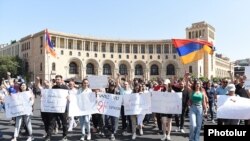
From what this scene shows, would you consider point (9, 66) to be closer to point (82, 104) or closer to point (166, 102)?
point (82, 104)

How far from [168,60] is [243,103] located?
99.3 metres

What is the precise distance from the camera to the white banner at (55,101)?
39.4 ft

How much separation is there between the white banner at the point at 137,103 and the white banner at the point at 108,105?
0.34 m

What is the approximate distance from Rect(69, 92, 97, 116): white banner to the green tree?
8501cm

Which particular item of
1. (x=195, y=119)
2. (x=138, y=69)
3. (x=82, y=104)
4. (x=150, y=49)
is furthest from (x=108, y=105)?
(x=150, y=49)

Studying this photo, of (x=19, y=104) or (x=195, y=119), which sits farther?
(x=19, y=104)

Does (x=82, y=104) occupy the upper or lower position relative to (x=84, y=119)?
upper

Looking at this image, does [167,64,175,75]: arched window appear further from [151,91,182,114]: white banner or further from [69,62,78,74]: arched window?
[151,91,182,114]: white banner

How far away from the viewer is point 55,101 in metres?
12.1

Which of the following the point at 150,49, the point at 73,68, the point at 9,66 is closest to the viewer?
the point at 9,66

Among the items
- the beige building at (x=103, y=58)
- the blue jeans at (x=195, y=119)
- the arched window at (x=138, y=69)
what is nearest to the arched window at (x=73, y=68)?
the beige building at (x=103, y=58)

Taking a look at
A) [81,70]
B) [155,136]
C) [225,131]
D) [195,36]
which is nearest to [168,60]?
[195,36]

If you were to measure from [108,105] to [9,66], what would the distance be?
86.5 m

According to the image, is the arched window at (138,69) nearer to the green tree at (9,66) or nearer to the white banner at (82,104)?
the green tree at (9,66)
